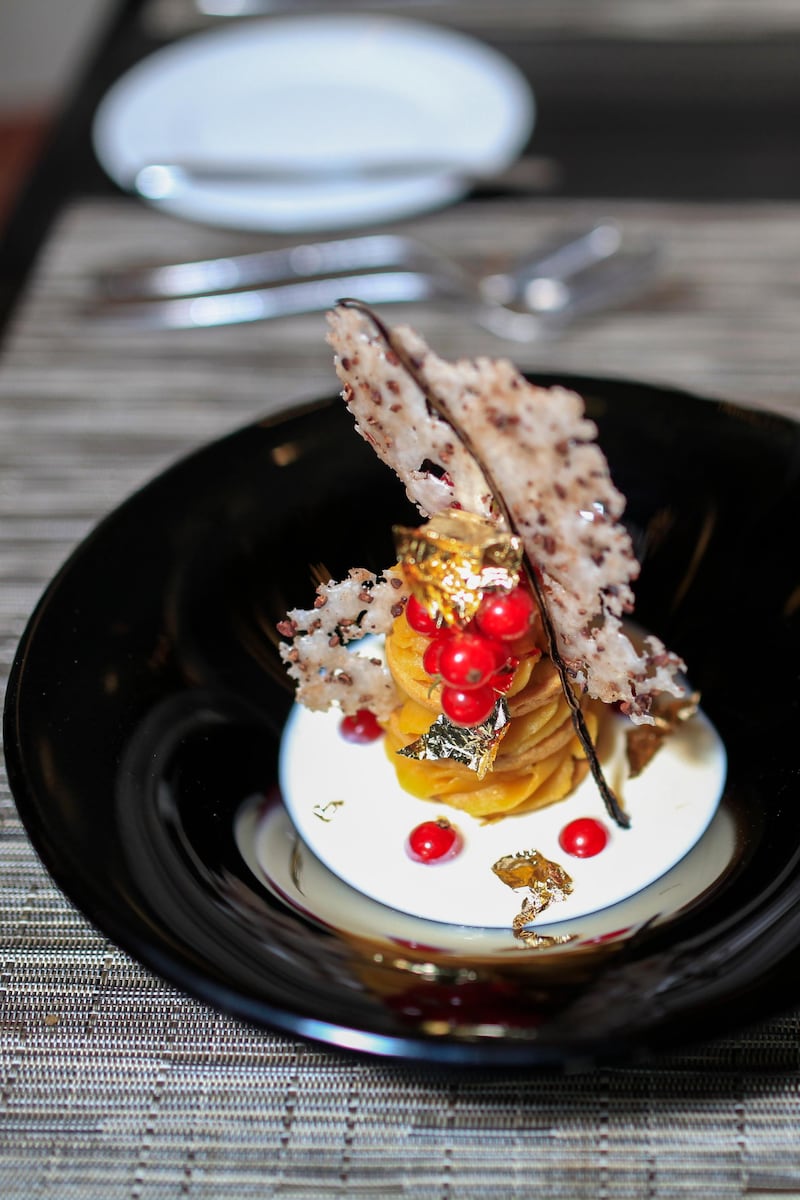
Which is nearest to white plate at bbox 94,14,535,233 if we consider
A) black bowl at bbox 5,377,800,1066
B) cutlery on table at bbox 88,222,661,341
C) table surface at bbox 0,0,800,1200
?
cutlery on table at bbox 88,222,661,341

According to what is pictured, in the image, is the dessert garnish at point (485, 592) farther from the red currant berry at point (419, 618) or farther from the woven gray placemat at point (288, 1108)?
the woven gray placemat at point (288, 1108)

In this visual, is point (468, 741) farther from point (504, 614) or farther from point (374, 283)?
point (374, 283)

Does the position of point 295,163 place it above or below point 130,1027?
above

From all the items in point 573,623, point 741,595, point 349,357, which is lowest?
point 741,595

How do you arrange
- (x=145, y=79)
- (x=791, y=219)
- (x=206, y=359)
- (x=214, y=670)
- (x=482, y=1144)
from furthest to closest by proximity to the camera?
(x=145, y=79) < (x=791, y=219) < (x=206, y=359) < (x=214, y=670) < (x=482, y=1144)

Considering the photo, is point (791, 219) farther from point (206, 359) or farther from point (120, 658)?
point (120, 658)

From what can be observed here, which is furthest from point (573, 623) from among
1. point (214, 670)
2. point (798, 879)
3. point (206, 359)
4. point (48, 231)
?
point (48, 231)

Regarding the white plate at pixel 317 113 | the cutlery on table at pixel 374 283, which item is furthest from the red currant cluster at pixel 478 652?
the white plate at pixel 317 113

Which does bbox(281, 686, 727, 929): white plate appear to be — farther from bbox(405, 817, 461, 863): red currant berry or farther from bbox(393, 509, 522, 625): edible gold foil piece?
bbox(393, 509, 522, 625): edible gold foil piece
